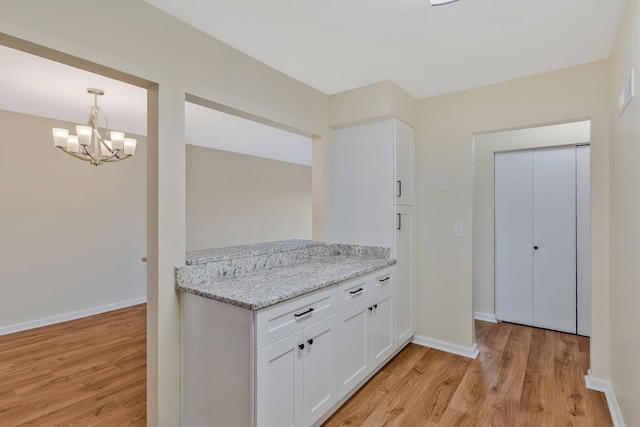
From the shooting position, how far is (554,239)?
10.8ft

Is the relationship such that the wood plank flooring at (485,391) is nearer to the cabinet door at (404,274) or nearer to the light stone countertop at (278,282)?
the cabinet door at (404,274)

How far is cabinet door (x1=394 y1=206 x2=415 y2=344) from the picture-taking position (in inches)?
105

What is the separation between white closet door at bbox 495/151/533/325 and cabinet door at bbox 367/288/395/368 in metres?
1.79

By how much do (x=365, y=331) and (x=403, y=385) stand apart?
1.66ft

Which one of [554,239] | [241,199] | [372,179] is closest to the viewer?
[372,179]

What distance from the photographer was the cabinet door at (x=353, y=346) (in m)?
1.97

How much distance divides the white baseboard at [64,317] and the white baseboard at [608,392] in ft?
16.1

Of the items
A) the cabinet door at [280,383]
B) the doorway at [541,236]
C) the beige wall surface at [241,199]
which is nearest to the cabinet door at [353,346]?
the cabinet door at [280,383]

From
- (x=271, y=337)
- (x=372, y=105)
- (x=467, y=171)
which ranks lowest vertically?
(x=271, y=337)

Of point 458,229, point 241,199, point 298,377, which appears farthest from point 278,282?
point 241,199

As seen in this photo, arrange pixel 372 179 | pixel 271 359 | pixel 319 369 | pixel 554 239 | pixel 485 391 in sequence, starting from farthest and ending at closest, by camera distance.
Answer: pixel 554 239 < pixel 372 179 < pixel 485 391 < pixel 319 369 < pixel 271 359

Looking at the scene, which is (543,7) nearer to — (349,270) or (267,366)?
(349,270)

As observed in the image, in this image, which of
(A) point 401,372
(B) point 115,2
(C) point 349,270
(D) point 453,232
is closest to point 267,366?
(C) point 349,270

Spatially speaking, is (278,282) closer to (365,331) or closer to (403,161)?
(365,331)
